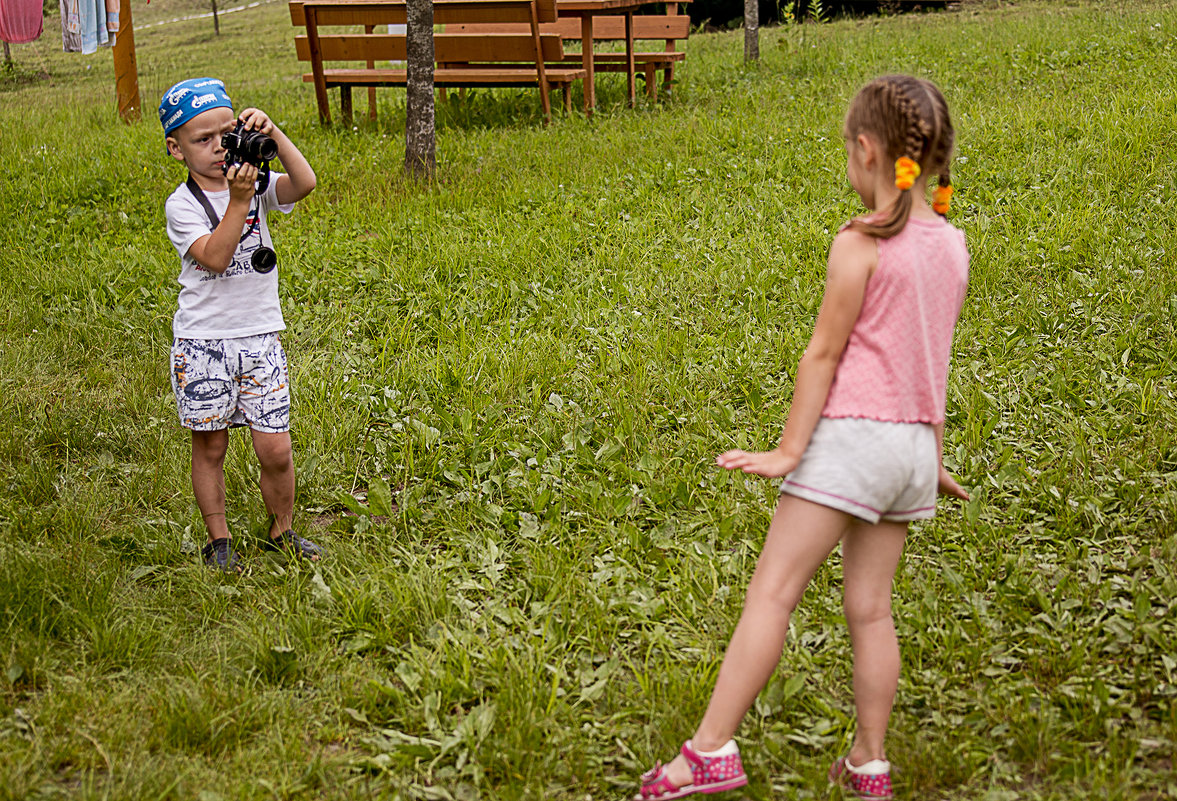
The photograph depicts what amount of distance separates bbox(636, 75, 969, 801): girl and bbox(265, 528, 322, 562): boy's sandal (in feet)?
5.48

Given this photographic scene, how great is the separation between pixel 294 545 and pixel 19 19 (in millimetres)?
7506

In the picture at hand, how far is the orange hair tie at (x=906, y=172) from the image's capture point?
6.58 ft

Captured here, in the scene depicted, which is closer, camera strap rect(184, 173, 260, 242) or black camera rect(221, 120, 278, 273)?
black camera rect(221, 120, 278, 273)

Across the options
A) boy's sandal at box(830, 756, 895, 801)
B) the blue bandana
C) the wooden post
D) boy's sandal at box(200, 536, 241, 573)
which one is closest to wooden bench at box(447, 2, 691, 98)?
the wooden post

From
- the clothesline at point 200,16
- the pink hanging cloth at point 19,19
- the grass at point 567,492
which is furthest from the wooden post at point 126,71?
the clothesline at point 200,16

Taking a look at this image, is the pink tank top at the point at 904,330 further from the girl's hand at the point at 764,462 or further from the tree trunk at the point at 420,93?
the tree trunk at the point at 420,93

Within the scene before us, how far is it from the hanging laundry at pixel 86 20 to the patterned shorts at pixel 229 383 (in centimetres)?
884

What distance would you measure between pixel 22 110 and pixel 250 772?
11233mm

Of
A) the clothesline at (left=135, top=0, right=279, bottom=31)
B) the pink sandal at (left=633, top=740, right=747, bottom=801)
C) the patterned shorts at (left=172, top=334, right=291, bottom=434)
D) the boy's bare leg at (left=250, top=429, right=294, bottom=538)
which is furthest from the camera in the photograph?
the clothesline at (left=135, top=0, right=279, bottom=31)

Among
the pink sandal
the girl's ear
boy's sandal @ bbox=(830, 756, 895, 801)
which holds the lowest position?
boy's sandal @ bbox=(830, 756, 895, 801)

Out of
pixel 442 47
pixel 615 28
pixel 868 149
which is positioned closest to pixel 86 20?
pixel 442 47

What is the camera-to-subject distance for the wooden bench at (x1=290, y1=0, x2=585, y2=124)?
9.41m

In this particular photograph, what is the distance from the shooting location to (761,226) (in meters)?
6.43

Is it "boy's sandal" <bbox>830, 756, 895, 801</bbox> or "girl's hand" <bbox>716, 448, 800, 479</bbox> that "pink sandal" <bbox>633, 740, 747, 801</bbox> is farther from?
"girl's hand" <bbox>716, 448, 800, 479</bbox>
